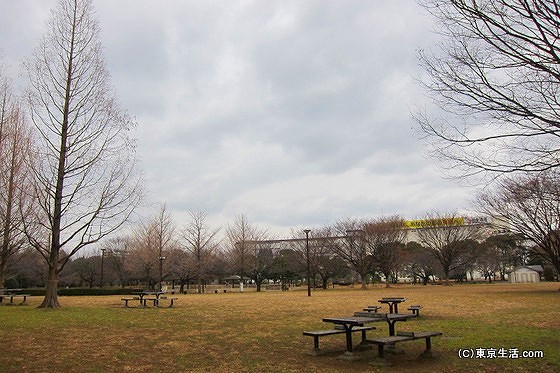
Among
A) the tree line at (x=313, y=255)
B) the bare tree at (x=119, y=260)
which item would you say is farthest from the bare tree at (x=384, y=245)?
the bare tree at (x=119, y=260)

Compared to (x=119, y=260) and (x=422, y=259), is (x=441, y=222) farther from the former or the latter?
(x=119, y=260)

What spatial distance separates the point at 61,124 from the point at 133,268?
1494 inches

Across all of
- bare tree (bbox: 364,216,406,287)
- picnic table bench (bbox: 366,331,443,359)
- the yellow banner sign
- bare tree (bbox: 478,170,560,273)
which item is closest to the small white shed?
the yellow banner sign

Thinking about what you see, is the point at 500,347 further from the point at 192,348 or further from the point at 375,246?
the point at 375,246

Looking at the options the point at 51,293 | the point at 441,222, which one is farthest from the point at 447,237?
the point at 51,293

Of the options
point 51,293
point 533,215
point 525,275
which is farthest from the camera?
point 525,275

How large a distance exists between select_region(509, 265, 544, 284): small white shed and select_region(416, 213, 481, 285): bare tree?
55.6 ft

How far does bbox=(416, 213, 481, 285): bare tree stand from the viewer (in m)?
52.0

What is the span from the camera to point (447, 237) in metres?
52.6

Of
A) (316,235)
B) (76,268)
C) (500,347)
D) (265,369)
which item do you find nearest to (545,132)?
(500,347)

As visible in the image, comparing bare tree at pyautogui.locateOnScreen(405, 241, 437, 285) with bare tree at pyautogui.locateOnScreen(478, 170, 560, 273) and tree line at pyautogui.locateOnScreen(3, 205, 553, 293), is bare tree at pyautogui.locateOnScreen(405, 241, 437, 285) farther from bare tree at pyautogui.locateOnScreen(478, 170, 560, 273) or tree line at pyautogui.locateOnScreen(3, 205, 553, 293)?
bare tree at pyautogui.locateOnScreen(478, 170, 560, 273)

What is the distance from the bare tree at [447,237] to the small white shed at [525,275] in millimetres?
16936

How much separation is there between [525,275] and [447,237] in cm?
2425

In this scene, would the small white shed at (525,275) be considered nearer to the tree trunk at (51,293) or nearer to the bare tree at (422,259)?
the bare tree at (422,259)
